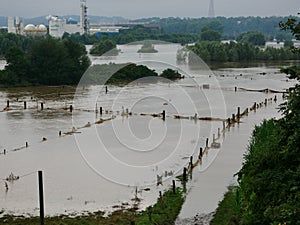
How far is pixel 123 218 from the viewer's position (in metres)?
10.8

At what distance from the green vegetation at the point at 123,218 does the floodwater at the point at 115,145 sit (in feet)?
1.17

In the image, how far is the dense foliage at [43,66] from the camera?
123 feet

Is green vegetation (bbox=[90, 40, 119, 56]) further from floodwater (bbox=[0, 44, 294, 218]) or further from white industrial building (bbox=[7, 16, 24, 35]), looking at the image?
white industrial building (bbox=[7, 16, 24, 35])

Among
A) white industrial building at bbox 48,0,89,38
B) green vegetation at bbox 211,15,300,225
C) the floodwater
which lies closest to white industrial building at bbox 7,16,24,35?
white industrial building at bbox 48,0,89,38

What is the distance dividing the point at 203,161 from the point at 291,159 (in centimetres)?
879

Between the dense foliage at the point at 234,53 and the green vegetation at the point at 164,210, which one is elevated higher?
the dense foliage at the point at 234,53

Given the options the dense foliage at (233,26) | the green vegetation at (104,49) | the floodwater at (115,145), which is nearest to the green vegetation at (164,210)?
the floodwater at (115,145)

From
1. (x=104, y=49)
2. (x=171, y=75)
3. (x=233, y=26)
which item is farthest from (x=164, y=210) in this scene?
(x=233, y=26)

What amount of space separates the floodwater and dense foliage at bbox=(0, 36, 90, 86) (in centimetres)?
292

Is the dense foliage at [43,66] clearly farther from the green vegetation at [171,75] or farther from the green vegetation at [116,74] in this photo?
the green vegetation at [171,75]

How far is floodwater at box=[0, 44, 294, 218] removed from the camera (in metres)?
12.4

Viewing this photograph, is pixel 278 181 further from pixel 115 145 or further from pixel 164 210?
pixel 115 145

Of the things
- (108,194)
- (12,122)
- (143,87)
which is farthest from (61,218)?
(143,87)

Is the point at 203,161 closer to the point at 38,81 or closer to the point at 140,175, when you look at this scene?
the point at 140,175
